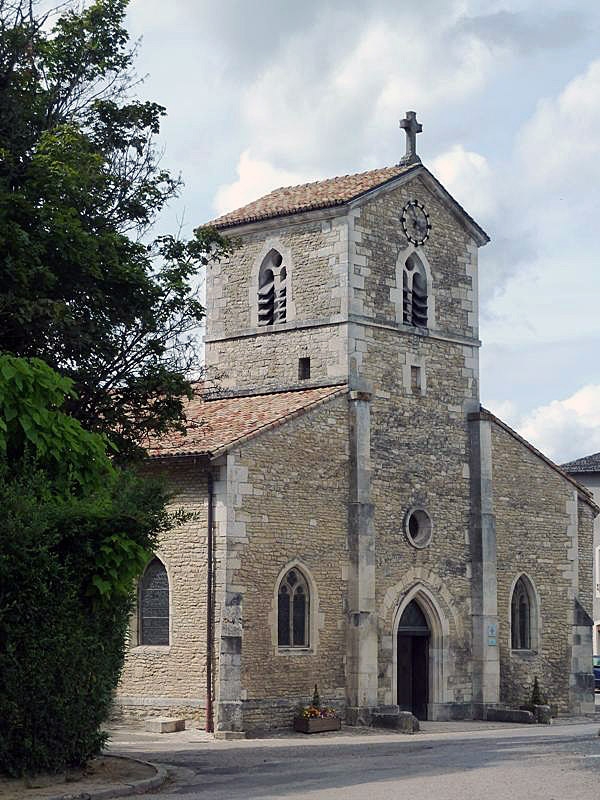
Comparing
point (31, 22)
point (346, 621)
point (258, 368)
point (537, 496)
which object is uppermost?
point (31, 22)

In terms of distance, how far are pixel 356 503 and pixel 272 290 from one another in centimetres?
558

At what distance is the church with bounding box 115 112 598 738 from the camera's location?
26.0 m

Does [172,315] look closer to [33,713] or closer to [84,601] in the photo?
[84,601]

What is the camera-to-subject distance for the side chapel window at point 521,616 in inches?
1239

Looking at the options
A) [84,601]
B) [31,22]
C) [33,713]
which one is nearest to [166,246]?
[31,22]

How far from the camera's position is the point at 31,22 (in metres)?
20.4

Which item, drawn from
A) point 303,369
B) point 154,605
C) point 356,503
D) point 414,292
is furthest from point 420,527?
point 154,605

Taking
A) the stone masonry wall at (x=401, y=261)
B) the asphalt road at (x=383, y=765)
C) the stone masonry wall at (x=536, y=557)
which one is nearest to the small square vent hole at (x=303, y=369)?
the stone masonry wall at (x=401, y=261)

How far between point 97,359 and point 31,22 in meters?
5.07

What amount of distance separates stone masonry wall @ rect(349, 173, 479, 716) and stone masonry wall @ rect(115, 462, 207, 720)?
4.19 metres

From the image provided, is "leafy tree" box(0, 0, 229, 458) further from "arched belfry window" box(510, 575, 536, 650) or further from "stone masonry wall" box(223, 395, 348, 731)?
"arched belfry window" box(510, 575, 536, 650)

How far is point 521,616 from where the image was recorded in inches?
1249

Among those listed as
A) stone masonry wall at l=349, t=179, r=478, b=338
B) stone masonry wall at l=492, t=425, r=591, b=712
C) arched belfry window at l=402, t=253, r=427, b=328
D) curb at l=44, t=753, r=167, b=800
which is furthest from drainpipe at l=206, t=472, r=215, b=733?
stone masonry wall at l=492, t=425, r=591, b=712

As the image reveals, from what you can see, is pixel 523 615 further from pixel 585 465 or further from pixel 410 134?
pixel 585 465
